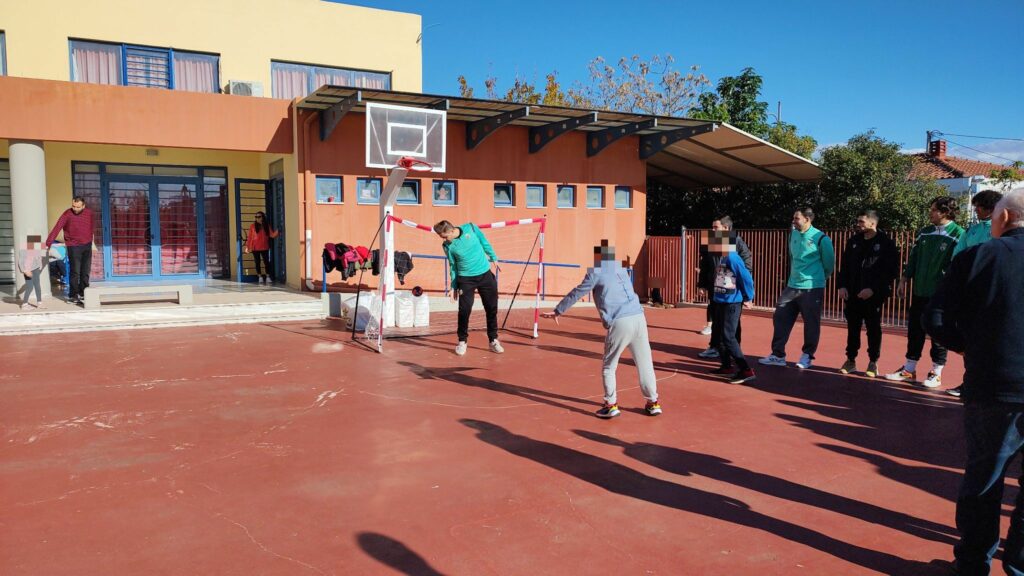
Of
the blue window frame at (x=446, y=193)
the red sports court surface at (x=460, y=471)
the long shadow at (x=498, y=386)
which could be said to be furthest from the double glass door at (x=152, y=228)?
the long shadow at (x=498, y=386)

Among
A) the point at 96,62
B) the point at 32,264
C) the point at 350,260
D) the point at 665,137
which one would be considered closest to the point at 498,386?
the point at 350,260

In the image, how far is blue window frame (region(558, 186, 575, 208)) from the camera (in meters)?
16.7

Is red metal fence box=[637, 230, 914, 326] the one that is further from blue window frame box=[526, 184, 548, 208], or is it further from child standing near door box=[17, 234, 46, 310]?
child standing near door box=[17, 234, 46, 310]

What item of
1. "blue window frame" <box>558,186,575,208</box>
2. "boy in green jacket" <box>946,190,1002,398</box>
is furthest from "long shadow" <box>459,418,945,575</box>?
"blue window frame" <box>558,186,575,208</box>

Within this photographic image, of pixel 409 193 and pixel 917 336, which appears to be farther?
pixel 409 193

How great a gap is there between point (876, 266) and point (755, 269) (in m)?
8.23

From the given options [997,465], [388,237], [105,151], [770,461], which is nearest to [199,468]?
[770,461]

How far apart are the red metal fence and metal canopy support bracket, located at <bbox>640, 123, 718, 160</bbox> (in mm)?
2130

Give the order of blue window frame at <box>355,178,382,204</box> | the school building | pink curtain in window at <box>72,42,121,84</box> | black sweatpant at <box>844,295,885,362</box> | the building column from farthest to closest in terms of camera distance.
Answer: pink curtain in window at <box>72,42,121,84</box>
blue window frame at <box>355,178,382,204</box>
the school building
the building column
black sweatpant at <box>844,295,885,362</box>

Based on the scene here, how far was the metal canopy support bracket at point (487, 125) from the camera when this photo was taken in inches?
564

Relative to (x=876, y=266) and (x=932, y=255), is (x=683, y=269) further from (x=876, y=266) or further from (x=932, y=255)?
(x=932, y=255)

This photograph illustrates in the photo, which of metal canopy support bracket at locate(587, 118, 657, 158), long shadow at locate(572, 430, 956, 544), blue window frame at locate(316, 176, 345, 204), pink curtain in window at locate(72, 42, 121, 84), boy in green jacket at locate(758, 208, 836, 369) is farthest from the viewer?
metal canopy support bracket at locate(587, 118, 657, 158)

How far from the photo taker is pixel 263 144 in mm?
13703

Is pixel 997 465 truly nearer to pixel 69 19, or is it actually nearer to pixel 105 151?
pixel 105 151
